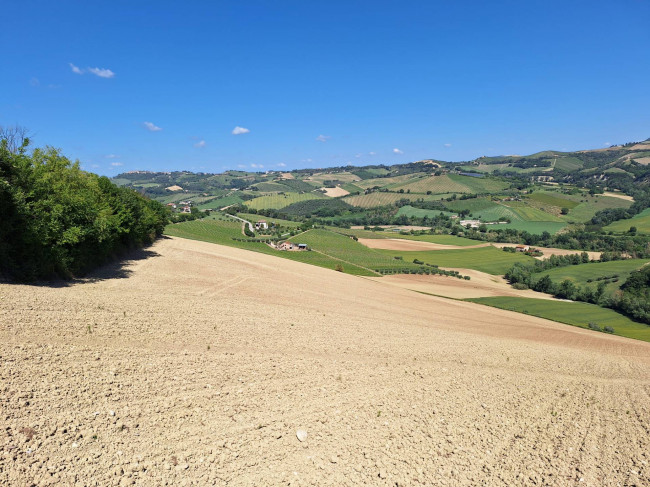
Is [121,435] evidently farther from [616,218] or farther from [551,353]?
[616,218]

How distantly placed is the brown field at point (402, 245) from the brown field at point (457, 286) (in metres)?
36.4

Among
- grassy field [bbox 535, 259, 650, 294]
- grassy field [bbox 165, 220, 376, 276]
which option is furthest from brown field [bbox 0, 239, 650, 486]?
grassy field [bbox 535, 259, 650, 294]

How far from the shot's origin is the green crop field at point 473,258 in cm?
9954

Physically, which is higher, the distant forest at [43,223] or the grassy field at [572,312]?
the distant forest at [43,223]

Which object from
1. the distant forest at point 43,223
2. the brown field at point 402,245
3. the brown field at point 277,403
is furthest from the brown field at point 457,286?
the distant forest at point 43,223

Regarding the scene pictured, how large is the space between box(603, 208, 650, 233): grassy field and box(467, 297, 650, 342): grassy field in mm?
100250

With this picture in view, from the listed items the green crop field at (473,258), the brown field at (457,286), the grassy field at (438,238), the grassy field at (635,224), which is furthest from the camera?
the grassy field at (635,224)

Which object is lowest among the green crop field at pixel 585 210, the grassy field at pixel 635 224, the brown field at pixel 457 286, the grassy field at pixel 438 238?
the brown field at pixel 457 286

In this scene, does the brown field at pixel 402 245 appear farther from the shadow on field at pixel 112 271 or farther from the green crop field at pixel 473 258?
the shadow on field at pixel 112 271

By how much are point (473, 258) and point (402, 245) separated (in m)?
25.0

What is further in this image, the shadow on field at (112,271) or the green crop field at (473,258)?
the green crop field at (473,258)

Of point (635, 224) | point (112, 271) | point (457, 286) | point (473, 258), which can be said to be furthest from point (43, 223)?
point (635, 224)

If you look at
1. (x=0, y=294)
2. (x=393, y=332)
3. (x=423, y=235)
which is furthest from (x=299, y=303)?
(x=423, y=235)

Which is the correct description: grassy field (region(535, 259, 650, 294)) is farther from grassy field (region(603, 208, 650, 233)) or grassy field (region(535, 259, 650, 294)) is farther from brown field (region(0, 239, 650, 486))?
brown field (region(0, 239, 650, 486))
